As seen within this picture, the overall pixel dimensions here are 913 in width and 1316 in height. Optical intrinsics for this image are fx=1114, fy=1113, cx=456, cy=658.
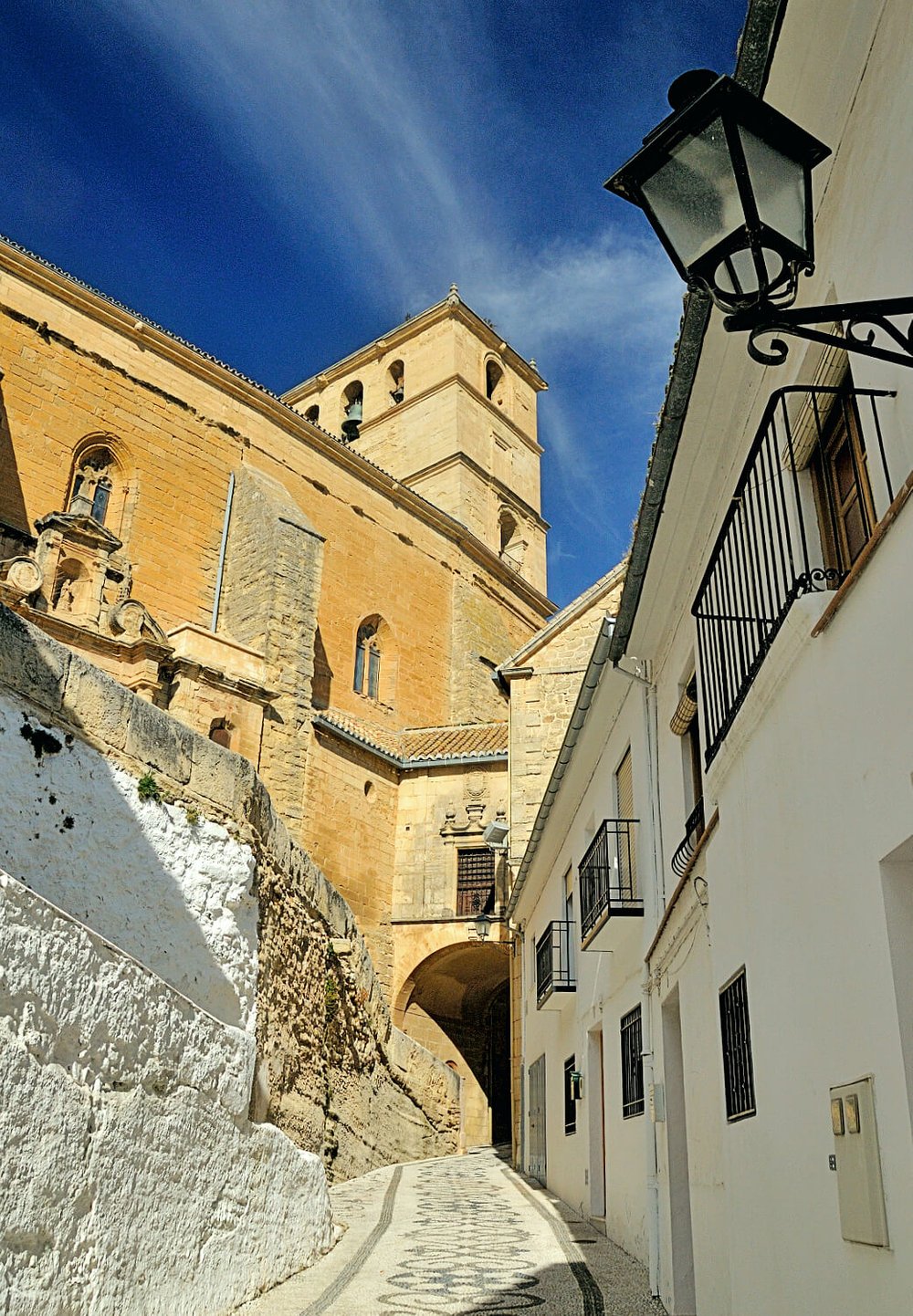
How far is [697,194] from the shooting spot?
2.46 meters

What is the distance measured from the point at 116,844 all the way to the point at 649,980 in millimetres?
3297

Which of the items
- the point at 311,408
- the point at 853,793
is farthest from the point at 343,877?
the point at 311,408

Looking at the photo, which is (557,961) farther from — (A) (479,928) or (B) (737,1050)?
A: (A) (479,928)

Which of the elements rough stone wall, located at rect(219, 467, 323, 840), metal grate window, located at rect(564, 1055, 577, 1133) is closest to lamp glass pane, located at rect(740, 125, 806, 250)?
metal grate window, located at rect(564, 1055, 577, 1133)

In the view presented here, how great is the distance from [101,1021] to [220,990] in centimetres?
312

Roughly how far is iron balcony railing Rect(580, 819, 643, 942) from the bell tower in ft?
77.5

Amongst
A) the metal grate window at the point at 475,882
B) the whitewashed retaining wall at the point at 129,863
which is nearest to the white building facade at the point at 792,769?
the whitewashed retaining wall at the point at 129,863

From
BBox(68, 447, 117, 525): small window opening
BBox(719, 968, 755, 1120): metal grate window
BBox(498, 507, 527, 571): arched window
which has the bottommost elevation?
BBox(719, 968, 755, 1120): metal grate window

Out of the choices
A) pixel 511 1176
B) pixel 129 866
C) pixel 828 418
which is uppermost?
pixel 828 418

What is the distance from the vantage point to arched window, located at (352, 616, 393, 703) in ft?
82.8

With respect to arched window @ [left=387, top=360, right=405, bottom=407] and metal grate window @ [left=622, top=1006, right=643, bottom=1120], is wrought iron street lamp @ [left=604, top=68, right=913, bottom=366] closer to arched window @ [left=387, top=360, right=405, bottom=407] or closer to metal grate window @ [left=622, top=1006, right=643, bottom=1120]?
metal grate window @ [left=622, top=1006, right=643, bottom=1120]

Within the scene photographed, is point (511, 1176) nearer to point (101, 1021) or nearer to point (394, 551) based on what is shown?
point (101, 1021)

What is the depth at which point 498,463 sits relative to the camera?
35344 millimetres

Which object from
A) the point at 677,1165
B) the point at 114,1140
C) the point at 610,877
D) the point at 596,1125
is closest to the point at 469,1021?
the point at 596,1125
